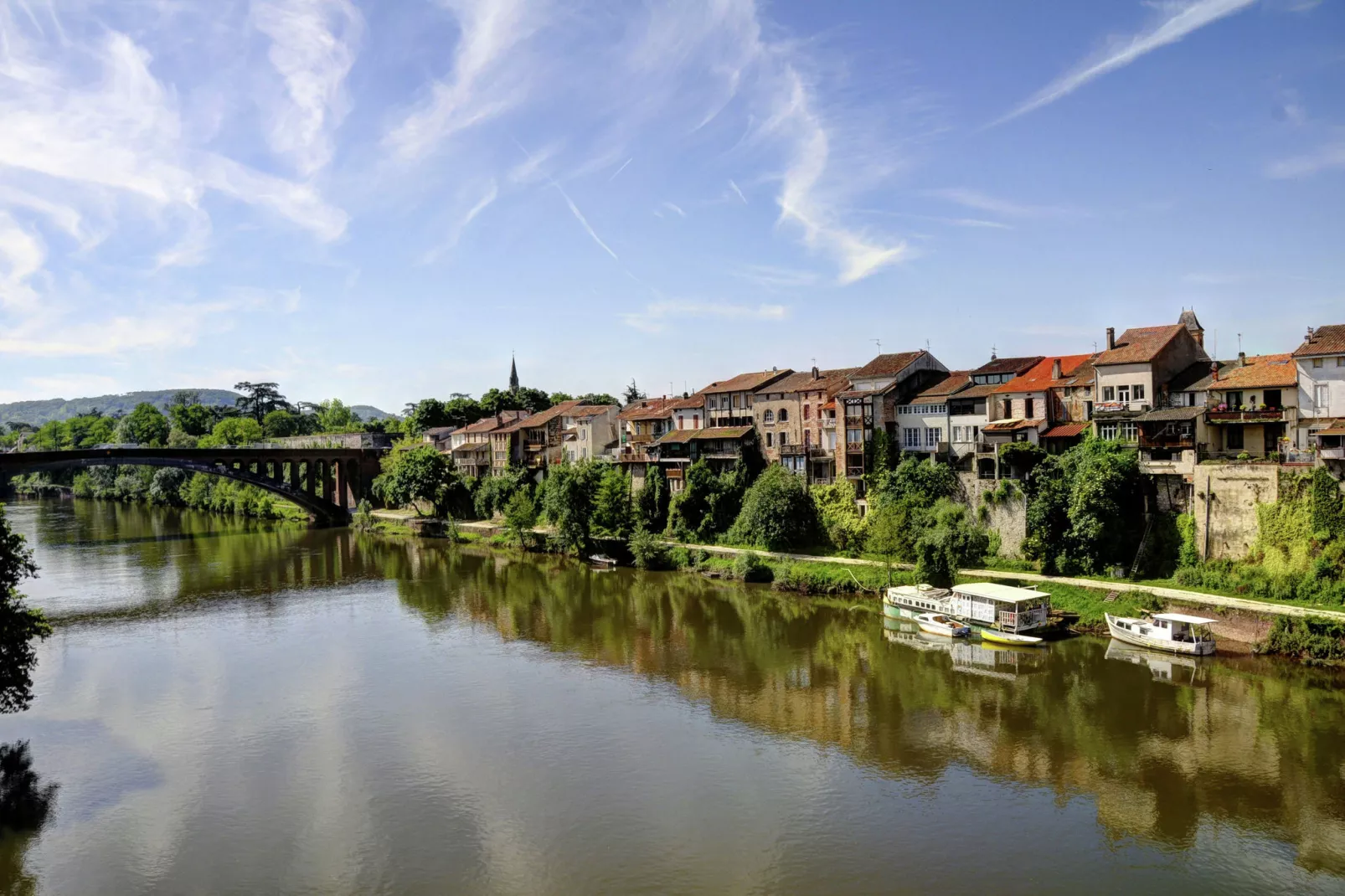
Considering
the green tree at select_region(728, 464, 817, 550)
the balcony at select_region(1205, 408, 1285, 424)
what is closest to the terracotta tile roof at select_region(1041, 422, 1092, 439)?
Result: the balcony at select_region(1205, 408, 1285, 424)

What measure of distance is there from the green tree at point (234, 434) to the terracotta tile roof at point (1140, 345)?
134831mm

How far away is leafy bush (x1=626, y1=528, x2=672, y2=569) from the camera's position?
61.8 metres

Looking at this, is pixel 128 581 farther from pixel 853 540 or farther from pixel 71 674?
pixel 853 540

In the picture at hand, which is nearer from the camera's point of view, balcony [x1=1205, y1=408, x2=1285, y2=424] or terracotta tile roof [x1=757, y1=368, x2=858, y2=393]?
balcony [x1=1205, y1=408, x2=1285, y2=424]

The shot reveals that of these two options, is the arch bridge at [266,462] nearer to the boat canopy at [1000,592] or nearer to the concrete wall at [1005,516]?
the concrete wall at [1005,516]

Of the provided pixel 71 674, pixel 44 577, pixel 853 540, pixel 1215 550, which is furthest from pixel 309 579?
pixel 1215 550

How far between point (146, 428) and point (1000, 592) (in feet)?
559

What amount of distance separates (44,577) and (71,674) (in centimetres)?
3143

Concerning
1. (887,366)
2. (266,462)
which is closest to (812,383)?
(887,366)

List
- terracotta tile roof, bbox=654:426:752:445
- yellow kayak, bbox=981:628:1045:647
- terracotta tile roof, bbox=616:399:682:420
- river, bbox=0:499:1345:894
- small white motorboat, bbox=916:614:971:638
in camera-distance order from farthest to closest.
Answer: terracotta tile roof, bbox=616:399:682:420
terracotta tile roof, bbox=654:426:752:445
small white motorboat, bbox=916:614:971:638
yellow kayak, bbox=981:628:1045:647
river, bbox=0:499:1345:894

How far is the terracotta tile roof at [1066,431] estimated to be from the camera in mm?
51000

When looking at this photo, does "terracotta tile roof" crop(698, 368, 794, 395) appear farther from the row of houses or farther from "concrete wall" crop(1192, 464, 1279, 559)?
"concrete wall" crop(1192, 464, 1279, 559)

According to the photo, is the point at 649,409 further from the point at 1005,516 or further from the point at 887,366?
the point at 1005,516

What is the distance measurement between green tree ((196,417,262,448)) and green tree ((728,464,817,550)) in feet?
377
